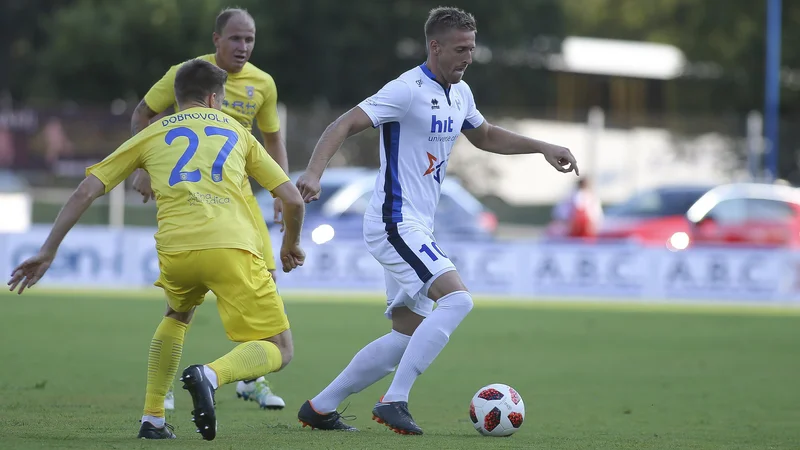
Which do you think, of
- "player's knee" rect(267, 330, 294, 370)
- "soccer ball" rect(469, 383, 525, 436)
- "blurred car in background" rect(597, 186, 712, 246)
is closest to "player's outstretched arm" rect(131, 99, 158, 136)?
"player's knee" rect(267, 330, 294, 370)

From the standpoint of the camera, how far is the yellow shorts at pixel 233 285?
19.5ft

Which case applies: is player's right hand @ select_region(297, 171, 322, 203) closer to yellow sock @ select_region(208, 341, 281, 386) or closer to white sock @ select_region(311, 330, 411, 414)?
yellow sock @ select_region(208, 341, 281, 386)

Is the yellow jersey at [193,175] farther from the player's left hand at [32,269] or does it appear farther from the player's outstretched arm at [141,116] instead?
the player's outstretched arm at [141,116]

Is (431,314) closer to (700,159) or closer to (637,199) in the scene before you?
(637,199)

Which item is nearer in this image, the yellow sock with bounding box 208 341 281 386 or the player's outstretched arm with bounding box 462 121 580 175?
the yellow sock with bounding box 208 341 281 386

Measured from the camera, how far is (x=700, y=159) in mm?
27891

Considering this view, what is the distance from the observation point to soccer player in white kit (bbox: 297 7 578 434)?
264 inches

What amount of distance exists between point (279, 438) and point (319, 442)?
0.91 feet

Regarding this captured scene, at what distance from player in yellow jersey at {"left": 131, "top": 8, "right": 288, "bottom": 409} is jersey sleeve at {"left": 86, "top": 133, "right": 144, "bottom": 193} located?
136 cm

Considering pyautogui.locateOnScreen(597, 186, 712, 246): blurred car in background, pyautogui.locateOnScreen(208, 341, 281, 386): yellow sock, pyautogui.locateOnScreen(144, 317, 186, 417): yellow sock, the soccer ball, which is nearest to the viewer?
pyautogui.locateOnScreen(208, 341, 281, 386): yellow sock

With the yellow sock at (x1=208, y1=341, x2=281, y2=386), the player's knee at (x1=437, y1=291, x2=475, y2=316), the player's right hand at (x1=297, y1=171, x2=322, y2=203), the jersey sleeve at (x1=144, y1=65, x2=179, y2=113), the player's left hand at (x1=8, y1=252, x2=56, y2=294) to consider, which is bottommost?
the yellow sock at (x1=208, y1=341, x2=281, y2=386)

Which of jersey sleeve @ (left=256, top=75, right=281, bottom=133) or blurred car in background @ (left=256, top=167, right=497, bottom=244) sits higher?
jersey sleeve @ (left=256, top=75, right=281, bottom=133)

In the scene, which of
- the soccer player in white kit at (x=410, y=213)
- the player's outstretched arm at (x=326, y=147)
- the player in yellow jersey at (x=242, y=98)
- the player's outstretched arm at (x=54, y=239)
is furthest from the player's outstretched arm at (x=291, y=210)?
the player in yellow jersey at (x=242, y=98)

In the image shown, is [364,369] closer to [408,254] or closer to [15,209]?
[408,254]
